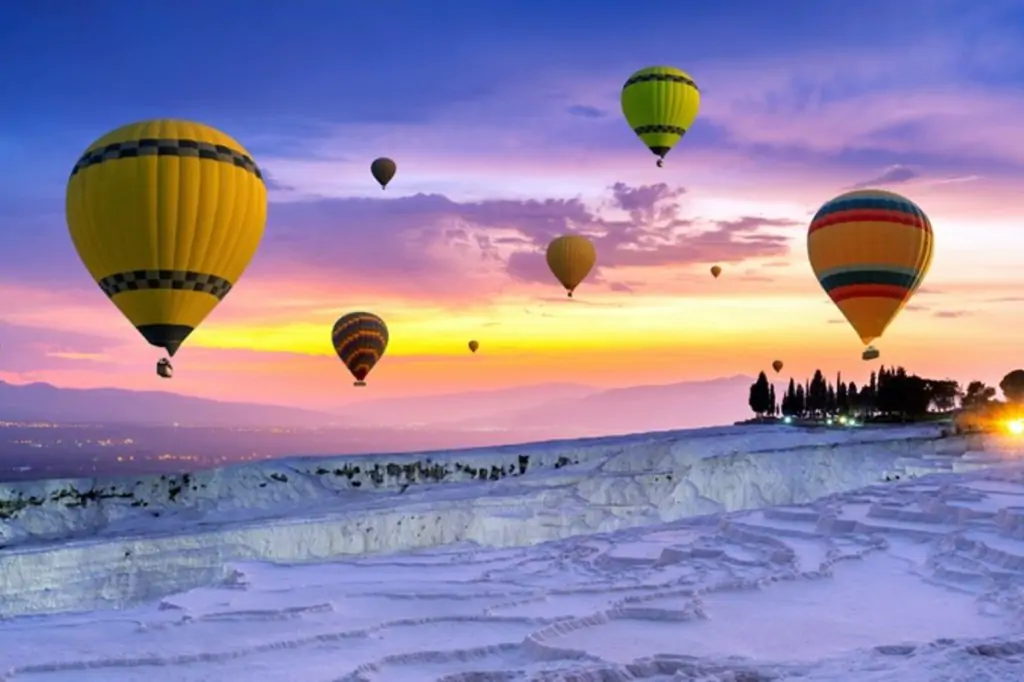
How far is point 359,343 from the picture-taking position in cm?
5503

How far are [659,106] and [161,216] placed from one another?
86.6 ft

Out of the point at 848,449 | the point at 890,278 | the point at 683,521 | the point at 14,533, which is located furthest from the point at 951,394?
the point at 14,533

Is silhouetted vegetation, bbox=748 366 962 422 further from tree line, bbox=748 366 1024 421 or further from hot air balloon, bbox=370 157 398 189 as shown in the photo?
hot air balloon, bbox=370 157 398 189

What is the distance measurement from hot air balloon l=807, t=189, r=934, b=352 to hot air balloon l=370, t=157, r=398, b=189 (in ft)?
78.0

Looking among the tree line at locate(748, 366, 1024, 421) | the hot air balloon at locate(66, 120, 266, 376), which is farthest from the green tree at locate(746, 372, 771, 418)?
the hot air balloon at locate(66, 120, 266, 376)

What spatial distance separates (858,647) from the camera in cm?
1452

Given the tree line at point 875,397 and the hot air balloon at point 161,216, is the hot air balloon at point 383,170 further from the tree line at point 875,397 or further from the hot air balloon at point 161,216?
the tree line at point 875,397

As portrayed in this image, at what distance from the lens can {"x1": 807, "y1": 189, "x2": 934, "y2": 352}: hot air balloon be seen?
119 ft

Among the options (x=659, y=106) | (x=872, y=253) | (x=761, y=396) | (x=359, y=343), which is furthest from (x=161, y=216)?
(x=761, y=396)

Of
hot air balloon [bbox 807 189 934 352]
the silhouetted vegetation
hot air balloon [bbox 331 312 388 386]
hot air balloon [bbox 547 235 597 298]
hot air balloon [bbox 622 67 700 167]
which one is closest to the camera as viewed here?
hot air balloon [bbox 807 189 934 352]

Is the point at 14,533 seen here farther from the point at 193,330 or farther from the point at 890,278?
the point at 890,278

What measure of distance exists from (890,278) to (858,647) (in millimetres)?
24701

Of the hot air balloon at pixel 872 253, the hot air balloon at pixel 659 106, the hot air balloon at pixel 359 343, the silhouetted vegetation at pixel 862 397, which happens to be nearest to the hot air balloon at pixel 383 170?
the hot air balloon at pixel 359 343

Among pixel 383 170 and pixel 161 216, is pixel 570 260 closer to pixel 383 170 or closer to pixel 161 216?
pixel 383 170
